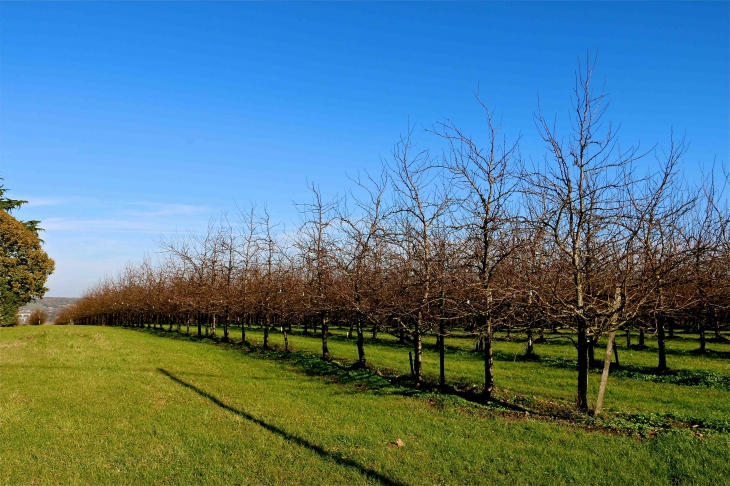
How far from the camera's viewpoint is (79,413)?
9.25 metres

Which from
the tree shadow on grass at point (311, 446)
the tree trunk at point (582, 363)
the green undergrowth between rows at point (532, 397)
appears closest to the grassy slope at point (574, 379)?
the green undergrowth between rows at point (532, 397)

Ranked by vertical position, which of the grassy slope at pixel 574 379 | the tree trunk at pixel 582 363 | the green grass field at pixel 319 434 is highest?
the tree trunk at pixel 582 363

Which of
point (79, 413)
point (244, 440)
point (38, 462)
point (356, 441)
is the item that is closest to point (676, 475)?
point (356, 441)

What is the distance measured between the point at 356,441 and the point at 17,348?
19.0 meters

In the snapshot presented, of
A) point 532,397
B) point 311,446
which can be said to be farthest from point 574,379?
point 311,446

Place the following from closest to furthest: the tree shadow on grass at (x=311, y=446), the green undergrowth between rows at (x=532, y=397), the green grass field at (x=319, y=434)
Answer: the tree shadow on grass at (x=311, y=446), the green grass field at (x=319, y=434), the green undergrowth between rows at (x=532, y=397)

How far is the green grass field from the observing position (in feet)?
20.1

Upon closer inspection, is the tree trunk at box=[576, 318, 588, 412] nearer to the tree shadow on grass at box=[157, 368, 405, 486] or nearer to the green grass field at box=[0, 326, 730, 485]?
the green grass field at box=[0, 326, 730, 485]

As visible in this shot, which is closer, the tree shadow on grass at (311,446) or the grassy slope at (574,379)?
the tree shadow on grass at (311,446)

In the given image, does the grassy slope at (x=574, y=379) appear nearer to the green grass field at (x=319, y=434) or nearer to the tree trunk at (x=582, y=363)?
the green grass field at (x=319, y=434)

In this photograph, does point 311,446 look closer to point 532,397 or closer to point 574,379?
point 532,397

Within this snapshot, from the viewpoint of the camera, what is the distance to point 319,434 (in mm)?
7898

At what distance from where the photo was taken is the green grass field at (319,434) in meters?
6.12

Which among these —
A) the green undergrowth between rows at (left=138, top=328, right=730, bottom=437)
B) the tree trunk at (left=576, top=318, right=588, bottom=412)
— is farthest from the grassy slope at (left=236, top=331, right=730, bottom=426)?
the tree trunk at (left=576, top=318, right=588, bottom=412)
